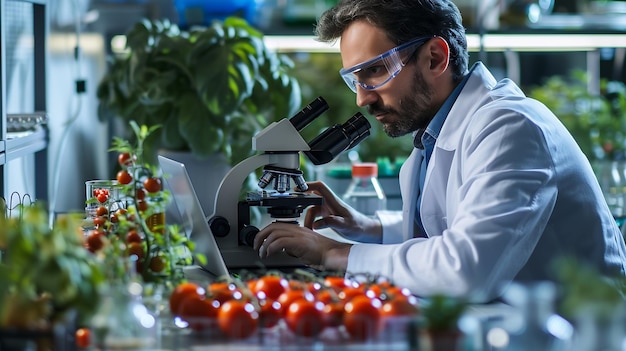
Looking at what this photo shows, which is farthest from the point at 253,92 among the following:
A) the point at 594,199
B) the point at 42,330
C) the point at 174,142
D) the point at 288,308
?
the point at 42,330

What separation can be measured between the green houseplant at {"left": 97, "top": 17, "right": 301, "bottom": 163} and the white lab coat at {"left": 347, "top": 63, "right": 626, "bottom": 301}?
4.54 ft

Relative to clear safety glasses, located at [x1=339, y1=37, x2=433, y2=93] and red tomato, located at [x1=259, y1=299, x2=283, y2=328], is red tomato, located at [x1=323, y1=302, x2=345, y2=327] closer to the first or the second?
red tomato, located at [x1=259, y1=299, x2=283, y2=328]

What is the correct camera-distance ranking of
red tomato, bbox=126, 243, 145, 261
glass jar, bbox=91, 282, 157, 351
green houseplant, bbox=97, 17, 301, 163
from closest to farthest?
glass jar, bbox=91, 282, 157, 351
red tomato, bbox=126, 243, 145, 261
green houseplant, bbox=97, 17, 301, 163

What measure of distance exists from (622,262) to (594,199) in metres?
0.20

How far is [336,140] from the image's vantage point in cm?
267

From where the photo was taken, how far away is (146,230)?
2141mm

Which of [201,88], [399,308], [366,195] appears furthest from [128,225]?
[201,88]

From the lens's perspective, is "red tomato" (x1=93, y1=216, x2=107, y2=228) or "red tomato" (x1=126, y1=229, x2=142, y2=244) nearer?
"red tomato" (x1=126, y1=229, x2=142, y2=244)

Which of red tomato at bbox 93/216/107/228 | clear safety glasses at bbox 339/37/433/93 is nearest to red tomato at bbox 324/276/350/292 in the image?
red tomato at bbox 93/216/107/228

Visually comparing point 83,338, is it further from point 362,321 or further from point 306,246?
point 306,246

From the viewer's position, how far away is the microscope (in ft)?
8.45

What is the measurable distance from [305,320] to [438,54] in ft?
4.45

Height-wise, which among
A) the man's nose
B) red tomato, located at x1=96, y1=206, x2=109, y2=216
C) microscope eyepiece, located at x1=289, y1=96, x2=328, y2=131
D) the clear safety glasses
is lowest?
red tomato, located at x1=96, y1=206, x2=109, y2=216

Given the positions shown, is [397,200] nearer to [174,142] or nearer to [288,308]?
[174,142]
